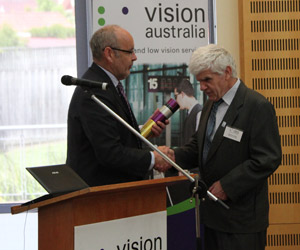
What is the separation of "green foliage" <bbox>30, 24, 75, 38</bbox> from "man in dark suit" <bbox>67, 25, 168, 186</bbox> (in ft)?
5.94

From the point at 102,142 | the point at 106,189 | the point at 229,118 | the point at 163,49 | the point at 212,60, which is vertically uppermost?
the point at 163,49

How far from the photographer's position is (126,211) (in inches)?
83.4

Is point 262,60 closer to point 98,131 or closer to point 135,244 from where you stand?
point 98,131

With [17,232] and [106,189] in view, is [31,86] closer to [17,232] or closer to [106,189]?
[17,232]

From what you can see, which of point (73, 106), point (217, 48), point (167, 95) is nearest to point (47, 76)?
point (167, 95)

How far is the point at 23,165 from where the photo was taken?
446 cm

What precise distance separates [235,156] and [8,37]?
285cm

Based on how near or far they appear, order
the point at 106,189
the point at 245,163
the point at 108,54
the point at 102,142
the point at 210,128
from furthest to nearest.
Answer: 1. the point at 108,54
2. the point at 210,128
3. the point at 102,142
4. the point at 245,163
5. the point at 106,189

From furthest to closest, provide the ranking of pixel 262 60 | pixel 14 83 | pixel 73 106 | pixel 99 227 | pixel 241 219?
1. pixel 14 83
2. pixel 262 60
3. pixel 73 106
4. pixel 241 219
5. pixel 99 227

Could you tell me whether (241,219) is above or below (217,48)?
below

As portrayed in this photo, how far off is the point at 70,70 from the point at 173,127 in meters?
1.16

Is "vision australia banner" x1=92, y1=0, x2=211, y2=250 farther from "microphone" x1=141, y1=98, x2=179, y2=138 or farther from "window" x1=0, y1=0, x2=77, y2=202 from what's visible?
"microphone" x1=141, y1=98, x2=179, y2=138

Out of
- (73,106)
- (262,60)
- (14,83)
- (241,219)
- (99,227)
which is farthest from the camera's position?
(14,83)

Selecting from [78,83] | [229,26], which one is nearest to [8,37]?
[229,26]
